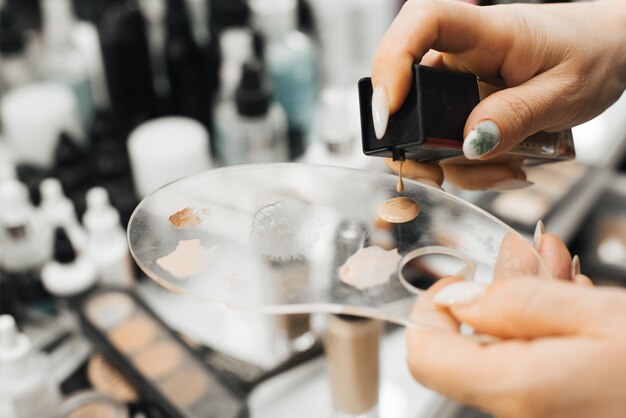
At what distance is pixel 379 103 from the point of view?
1.56 feet

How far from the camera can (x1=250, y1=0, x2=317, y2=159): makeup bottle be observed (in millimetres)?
959

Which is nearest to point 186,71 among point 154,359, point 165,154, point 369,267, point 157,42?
point 157,42

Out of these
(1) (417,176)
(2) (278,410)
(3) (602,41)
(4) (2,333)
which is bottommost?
(2) (278,410)

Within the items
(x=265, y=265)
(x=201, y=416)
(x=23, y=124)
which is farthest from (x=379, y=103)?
(x=23, y=124)

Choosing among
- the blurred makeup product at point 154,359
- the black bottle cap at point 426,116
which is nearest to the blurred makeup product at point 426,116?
the black bottle cap at point 426,116

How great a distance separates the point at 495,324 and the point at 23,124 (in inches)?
26.7

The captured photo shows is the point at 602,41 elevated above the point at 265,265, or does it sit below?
above

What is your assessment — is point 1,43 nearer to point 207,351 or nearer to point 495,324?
point 207,351

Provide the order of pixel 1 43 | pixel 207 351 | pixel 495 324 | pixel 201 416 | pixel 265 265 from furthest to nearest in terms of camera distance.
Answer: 1. pixel 1 43
2. pixel 207 351
3. pixel 201 416
4. pixel 265 265
5. pixel 495 324

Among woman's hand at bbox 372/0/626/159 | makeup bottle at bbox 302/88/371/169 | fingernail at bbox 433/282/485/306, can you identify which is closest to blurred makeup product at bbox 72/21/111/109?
makeup bottle at bbox 302/88/371/169

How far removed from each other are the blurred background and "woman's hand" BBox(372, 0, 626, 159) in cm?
13

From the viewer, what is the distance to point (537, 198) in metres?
1.00

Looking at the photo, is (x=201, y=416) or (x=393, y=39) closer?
(x=393, y=39)

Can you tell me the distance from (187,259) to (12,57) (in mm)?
570
